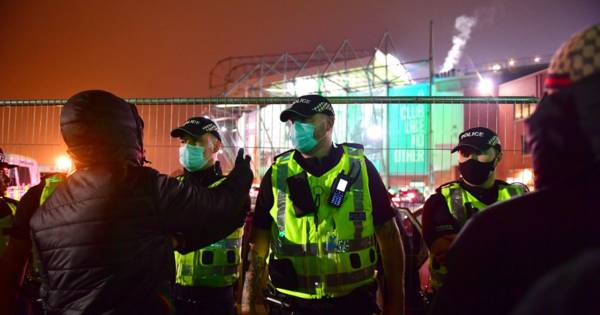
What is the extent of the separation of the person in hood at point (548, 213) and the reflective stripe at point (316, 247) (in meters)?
1.76

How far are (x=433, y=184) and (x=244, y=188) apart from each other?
5896mm

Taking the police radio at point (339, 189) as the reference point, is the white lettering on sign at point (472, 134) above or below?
above

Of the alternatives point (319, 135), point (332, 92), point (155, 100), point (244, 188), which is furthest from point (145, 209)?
point (332, 92)

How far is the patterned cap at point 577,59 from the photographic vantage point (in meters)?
0.99

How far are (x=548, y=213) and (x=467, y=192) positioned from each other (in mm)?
2884

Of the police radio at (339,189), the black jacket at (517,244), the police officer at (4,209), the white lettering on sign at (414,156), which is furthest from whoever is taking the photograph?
the white lettering on sign at (414,156)

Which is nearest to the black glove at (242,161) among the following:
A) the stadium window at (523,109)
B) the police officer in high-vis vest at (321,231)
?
the police officer in high-vis vest at (321,231)

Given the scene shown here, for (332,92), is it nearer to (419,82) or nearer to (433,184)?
(419,82)

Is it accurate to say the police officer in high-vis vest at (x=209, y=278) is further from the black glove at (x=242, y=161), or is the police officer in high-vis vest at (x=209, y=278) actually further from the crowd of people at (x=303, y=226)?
the black glove at (x=242, y=161)

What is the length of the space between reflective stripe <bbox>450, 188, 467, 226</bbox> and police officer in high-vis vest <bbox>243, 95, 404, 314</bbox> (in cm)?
82

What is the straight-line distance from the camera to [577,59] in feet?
3.32

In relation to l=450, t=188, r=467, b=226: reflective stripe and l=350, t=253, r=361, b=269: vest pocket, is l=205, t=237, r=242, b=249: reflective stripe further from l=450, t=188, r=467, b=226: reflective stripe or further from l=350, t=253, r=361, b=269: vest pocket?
l=450, t=188, r=467, b=226: reflective stripe

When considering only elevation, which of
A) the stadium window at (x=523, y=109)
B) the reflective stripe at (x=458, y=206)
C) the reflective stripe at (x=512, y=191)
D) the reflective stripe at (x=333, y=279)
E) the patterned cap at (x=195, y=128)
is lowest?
the reflective stripe at (x=333, y=279)

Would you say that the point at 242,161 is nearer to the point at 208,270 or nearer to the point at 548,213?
the point at 548,213
